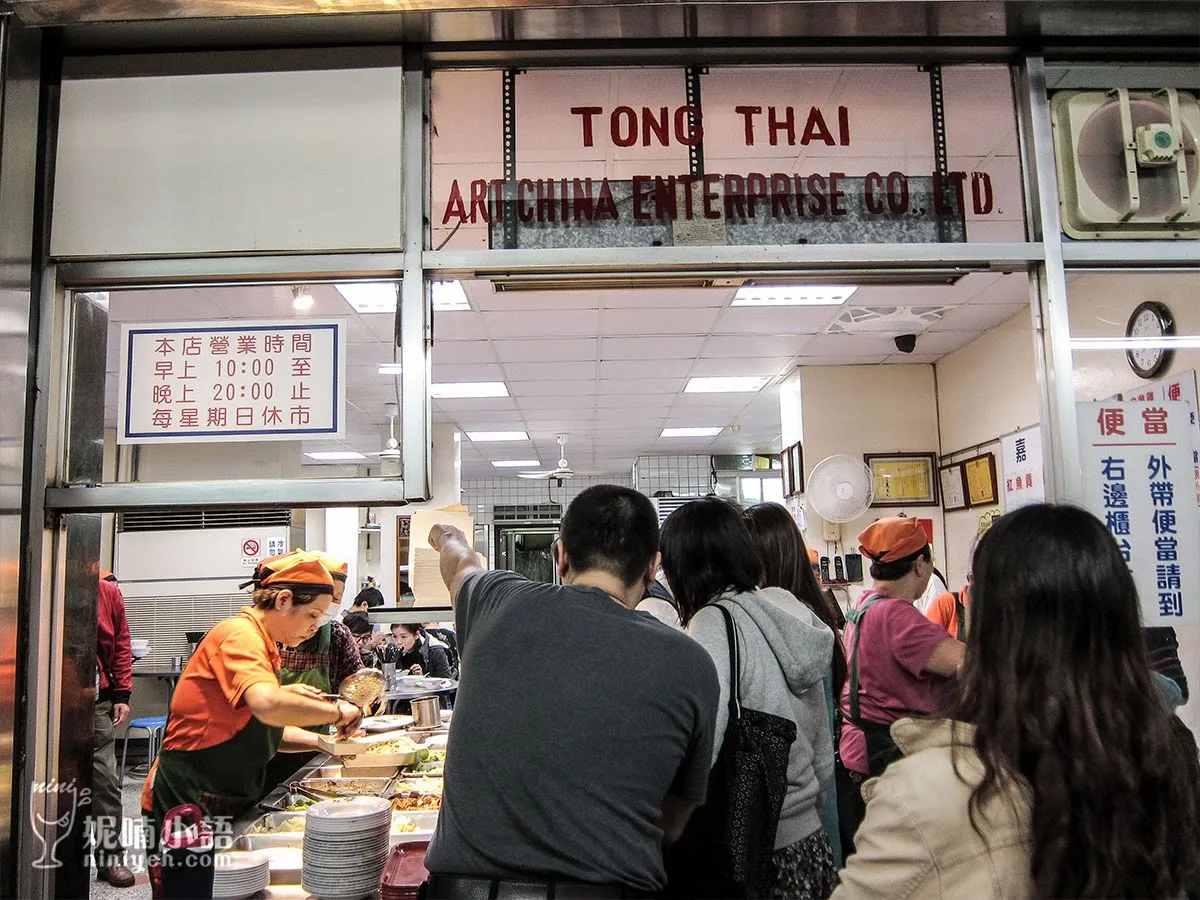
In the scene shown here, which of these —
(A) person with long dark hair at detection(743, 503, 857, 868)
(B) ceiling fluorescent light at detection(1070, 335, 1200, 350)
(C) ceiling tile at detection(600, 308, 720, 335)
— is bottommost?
(A) person with long dark hair at detection(743, 503, 857, 868)

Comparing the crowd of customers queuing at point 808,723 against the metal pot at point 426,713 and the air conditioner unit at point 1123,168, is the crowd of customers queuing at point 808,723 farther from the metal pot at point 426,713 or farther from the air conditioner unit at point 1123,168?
the metal pot at point 426,713

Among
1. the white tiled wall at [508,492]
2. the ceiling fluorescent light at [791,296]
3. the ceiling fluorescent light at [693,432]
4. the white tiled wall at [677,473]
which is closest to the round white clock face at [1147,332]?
the ceiling fluorescent light at [791,296]

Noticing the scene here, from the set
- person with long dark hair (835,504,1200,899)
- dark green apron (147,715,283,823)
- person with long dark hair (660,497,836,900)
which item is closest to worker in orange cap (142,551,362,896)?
dark green apron (147,715,283,823)

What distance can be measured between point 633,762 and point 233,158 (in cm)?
157

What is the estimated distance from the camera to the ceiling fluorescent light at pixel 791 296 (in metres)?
5.49

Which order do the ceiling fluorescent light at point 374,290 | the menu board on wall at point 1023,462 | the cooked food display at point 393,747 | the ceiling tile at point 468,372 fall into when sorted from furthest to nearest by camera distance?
the ceiling tile at point 468,372
the menu board on wall at point 1023,462
the cooked food display at point 393,747
the ceiling fluorescent light at point 374,290

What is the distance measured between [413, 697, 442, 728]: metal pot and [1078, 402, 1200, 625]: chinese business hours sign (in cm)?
297

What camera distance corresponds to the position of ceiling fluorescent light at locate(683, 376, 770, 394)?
8055 mm

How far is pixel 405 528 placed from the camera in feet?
35.0

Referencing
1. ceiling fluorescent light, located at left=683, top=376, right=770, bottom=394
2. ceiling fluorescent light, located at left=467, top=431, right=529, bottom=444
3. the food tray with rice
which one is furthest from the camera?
ceiling fluorescent light, located at left=467, top=431, right=529, bottom=444

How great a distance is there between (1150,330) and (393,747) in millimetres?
3536

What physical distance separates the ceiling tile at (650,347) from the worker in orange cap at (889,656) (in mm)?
3695

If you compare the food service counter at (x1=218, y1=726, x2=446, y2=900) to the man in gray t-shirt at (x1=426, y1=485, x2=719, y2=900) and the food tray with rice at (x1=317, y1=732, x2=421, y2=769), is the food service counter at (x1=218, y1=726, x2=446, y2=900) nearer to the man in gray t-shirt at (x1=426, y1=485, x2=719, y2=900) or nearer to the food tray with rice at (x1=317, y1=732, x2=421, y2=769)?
the food tray with rice at (x1=317, y1=732, x2=421, y2=769)

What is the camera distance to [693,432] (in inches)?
434
